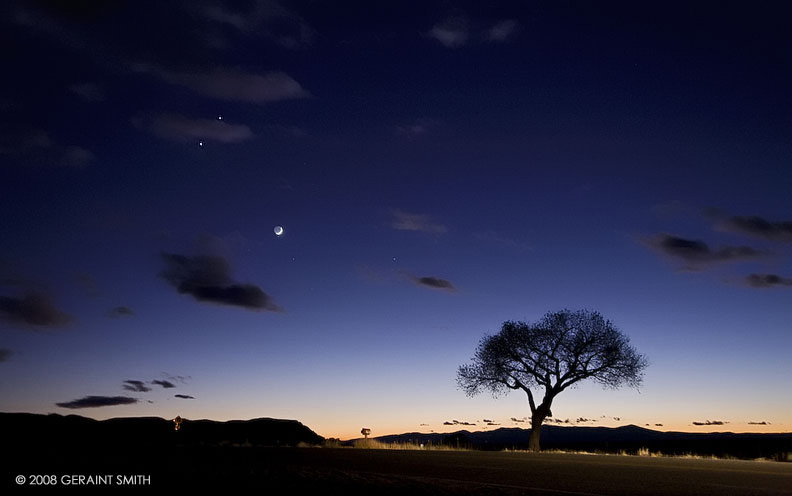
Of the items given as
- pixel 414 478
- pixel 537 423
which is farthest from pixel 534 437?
pixel 414 478

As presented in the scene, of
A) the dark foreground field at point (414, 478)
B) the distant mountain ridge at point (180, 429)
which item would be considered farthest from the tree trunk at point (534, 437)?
the dark foreground field at point (414, 478)

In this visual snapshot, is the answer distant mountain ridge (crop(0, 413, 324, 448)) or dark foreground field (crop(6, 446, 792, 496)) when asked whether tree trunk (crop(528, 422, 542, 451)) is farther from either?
dark foreground field (crop(6, 446, 792, 496))

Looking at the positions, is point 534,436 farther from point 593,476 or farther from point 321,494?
point 321,494

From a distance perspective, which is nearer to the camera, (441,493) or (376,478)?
(441,493)

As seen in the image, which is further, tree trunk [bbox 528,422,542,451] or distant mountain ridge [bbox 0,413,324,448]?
distant mountain ridge [bbox 0,413,324,448]

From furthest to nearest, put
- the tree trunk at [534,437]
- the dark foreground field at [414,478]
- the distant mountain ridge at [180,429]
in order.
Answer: the distant mountain ridge at [180,429], the tree trunk at [534,437], the dark foreground field at [414,478]

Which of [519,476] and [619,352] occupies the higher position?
[619,352]

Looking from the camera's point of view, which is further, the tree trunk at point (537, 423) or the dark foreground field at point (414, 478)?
the tree trunk at point (537, 423)

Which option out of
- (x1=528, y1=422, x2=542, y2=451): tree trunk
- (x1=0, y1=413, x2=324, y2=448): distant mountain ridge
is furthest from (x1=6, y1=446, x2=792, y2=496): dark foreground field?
(x1=0, y1=413, x2=324, y2=448): distant mountain ridge

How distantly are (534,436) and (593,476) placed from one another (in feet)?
85.3

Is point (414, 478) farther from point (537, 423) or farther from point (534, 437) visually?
point (537, 423)

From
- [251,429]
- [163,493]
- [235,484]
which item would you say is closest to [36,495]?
[163,493]

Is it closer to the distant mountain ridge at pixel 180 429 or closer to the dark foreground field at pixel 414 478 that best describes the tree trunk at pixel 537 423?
the distant mountain ridge at pixel 180 429

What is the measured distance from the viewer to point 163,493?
1081 centimetres
